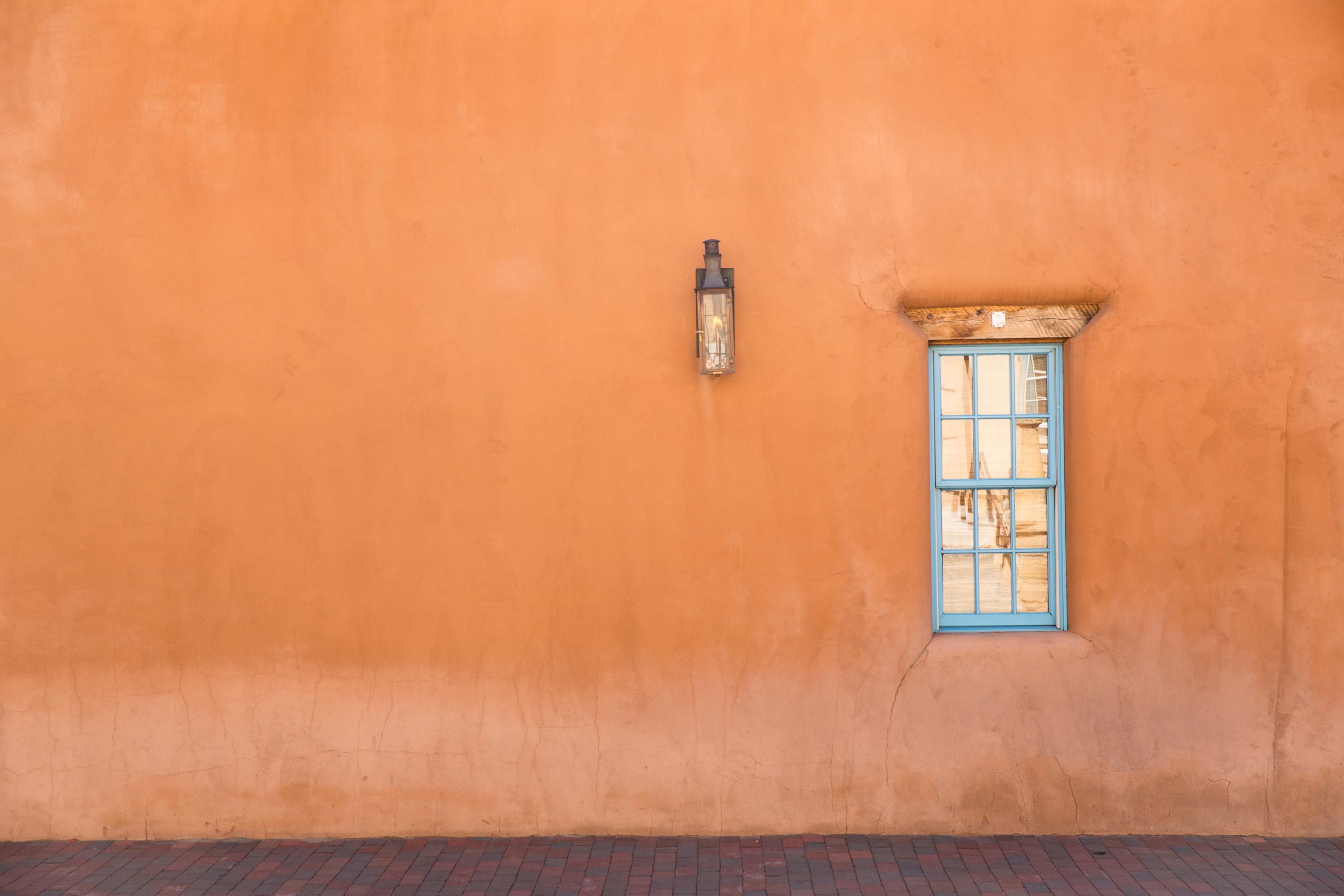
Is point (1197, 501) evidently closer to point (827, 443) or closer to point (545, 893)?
point (827, 443)

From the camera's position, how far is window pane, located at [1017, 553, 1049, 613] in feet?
17.4

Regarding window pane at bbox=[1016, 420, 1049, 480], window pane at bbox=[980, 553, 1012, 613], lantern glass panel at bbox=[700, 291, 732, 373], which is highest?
lantern glass panel at bbox=[700, 291, 732, 373]

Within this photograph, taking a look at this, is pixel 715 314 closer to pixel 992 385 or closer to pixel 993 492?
pixel 992 385

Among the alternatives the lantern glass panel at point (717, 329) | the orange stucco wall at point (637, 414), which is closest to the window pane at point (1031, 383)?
the orange stucco wall at point (637, 414)

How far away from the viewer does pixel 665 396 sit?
16.8 ft

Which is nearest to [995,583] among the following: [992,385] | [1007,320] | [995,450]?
[995,450]

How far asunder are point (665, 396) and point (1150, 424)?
8.61 ft

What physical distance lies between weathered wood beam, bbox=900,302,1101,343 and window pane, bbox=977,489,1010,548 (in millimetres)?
890

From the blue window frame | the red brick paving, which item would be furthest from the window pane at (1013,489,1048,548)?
the red brick paving

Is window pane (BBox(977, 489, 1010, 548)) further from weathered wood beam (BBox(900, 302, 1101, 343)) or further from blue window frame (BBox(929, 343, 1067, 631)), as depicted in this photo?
weathered wood beam (BBox(900, 302, 1101, 343))

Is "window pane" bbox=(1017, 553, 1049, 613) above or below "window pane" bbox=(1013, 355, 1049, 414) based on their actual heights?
below

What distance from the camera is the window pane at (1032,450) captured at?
17.3ft

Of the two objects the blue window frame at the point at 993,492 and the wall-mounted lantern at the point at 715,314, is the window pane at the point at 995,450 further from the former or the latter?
the wall-mounted lantern at the point at 715,314

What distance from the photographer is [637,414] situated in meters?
5.13
